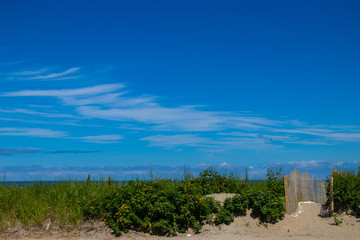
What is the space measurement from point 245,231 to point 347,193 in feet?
12.3

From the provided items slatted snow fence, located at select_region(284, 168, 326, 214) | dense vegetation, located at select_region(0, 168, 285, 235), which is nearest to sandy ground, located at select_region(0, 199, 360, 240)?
dense vegetation, located at select_region(0, 168, 285, 235)

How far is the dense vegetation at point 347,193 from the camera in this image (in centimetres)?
1054

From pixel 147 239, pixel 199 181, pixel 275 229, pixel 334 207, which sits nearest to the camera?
pixel 147 239

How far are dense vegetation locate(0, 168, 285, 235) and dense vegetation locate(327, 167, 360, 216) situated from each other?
68.7 inches

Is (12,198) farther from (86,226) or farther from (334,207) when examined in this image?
(334,207)

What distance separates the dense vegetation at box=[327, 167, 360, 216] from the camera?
34.6ft

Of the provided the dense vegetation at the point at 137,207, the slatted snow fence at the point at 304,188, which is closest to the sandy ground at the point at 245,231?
the dense vegetation at the point at 137,207

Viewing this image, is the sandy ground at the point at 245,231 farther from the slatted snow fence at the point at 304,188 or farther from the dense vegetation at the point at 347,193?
the slatted snow fence at the point at 304,188

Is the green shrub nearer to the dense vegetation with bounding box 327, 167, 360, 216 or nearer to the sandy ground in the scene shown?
the sandy ground

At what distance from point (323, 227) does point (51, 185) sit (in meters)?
9.00

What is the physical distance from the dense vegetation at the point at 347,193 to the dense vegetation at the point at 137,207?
1745mm

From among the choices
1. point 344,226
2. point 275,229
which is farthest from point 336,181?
point 275,229

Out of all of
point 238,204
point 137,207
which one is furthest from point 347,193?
point 137,207

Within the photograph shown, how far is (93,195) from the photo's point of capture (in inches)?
414
